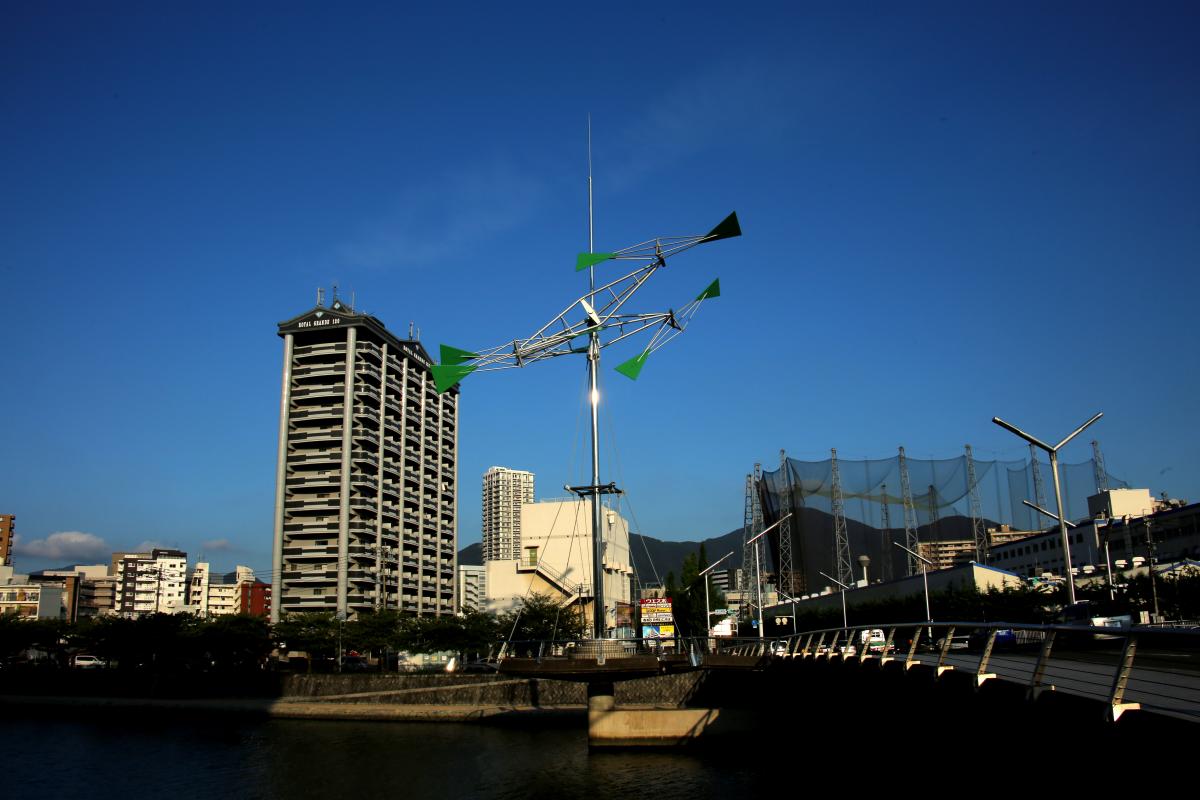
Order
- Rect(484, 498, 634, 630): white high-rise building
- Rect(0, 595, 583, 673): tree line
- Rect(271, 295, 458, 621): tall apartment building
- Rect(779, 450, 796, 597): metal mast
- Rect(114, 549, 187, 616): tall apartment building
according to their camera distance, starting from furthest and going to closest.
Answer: Rect(114, 549, 187, 616): tall apartment building, Rect(779, 450, 796, 597): metal mast, Rect(271, 295, 458, 621): tall apartment building, Rect(484, 498, 634, 630): white high-rise building, Rect(0, 595, 583, 673): tree line

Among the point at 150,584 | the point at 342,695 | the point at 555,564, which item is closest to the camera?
the point at 342,695

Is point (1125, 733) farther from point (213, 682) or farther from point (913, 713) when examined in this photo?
point (213, 682)

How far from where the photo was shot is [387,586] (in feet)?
363

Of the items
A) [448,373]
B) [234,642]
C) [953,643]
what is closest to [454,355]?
[448,373]

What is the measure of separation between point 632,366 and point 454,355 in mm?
7675

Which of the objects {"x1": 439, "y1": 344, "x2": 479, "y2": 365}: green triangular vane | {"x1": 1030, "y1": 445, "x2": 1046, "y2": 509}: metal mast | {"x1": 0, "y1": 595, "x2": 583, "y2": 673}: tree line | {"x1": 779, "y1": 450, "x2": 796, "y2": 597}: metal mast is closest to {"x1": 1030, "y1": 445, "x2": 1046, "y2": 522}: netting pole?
{"x1": 1030, "y1": 445, "x2": 1046, "y2": 509}: metal mast

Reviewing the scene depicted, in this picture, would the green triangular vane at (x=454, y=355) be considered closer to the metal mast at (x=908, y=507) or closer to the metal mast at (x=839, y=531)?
the metal mast at (x=839, y=531)

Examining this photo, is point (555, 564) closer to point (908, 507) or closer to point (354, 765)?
point (908, 507)

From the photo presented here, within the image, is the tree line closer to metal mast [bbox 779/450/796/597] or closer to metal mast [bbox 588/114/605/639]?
metal mast [bbox 588/114/605/639]

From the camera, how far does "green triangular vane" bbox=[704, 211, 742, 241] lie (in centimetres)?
3653

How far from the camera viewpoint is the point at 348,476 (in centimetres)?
10756

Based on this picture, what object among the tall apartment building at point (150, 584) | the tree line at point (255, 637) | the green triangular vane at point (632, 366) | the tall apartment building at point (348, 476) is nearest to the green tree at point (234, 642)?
the tree line at point (255, 637)

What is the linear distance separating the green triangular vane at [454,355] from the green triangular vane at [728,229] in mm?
11350

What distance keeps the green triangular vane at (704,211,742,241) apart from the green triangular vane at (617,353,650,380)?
230 inches
